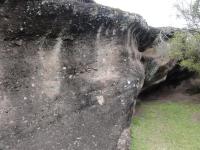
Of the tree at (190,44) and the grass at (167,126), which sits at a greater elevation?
the tree at (190,44)

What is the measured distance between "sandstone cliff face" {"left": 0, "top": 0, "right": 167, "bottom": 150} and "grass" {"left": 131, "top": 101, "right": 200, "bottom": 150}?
13.1 feet

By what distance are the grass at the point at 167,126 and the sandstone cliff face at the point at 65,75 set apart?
157 inches

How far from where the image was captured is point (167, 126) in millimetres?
15383

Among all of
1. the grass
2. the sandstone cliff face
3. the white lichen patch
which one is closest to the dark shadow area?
the grass

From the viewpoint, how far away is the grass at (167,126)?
13.0 m

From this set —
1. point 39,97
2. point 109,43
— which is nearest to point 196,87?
point 109,43

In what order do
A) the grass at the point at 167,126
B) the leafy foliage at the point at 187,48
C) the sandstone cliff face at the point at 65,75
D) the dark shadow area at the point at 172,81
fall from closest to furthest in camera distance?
1. the sandstone cliff face at the point at 65,75
2. the grass at the point at 167,126
3. the leafy foliage at the point at 187,48
4. the dark shadow area at the point at 172,81

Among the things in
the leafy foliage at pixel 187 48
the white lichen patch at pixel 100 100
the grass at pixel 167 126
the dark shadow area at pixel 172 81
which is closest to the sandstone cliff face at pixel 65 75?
the white lichen patch at pixel 100 100

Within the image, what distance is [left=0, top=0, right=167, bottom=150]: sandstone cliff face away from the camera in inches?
305

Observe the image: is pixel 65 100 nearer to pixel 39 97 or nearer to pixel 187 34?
pixel 39 97

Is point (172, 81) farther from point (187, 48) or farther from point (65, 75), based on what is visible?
point (65, 75)

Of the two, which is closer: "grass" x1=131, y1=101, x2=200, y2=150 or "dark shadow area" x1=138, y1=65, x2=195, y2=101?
"grass" x1=131, y1=101, x2=200, y2=150

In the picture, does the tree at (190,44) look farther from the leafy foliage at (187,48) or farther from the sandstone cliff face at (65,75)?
the sandstone cliff face at (65,75)

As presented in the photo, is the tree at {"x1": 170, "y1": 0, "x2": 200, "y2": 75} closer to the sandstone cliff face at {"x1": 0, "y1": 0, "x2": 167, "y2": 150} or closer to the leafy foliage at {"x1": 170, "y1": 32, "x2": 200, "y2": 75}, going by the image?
the leafy foliage at {"x1": 170, "y1": 32, "x2": 200, "y2": 75}
